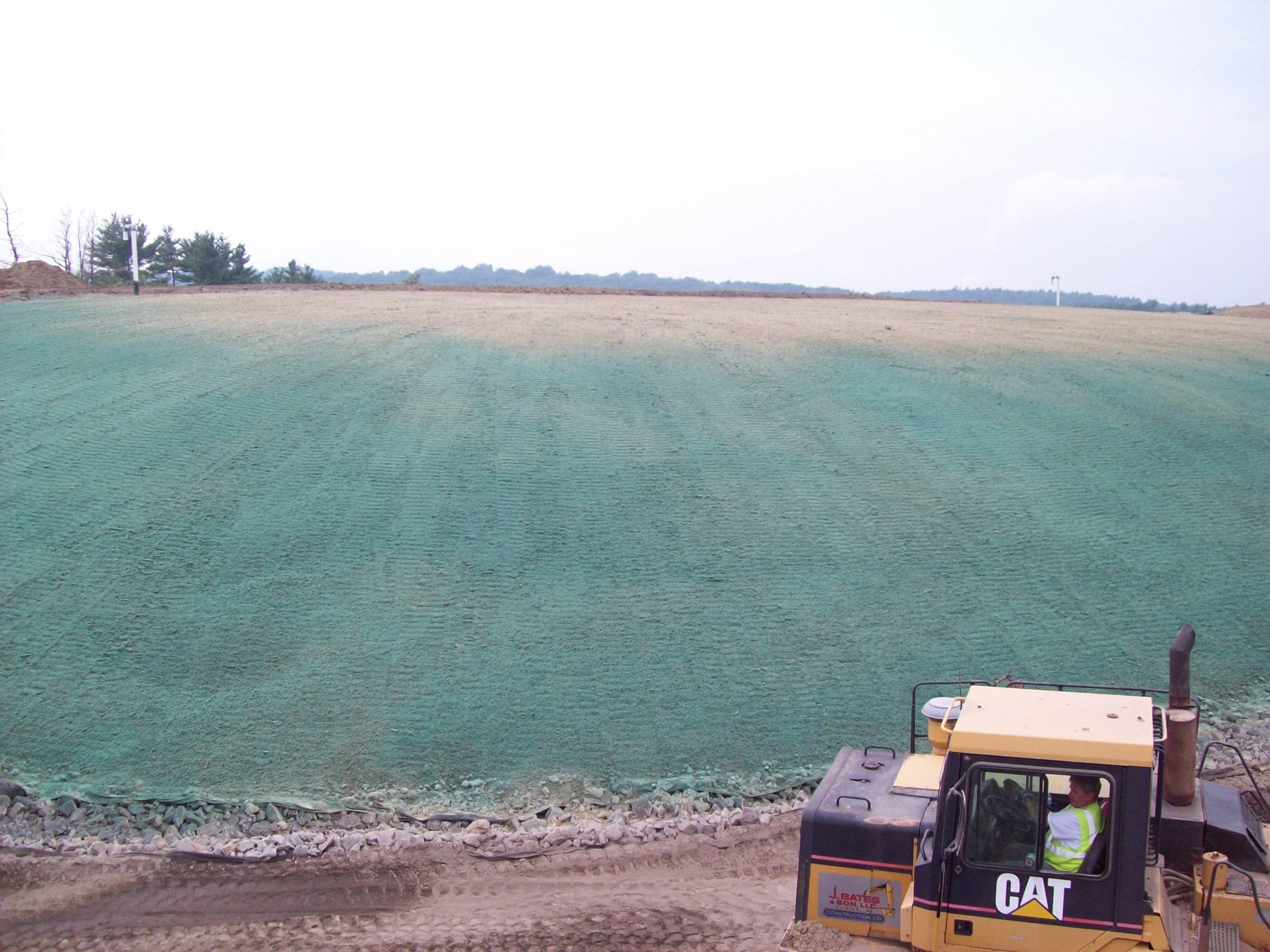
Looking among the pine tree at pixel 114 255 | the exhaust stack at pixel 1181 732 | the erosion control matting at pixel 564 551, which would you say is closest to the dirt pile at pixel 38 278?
the erosion control matting at pixel 564 551

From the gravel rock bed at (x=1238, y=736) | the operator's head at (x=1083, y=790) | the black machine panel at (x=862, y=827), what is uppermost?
the operator's head at (x=1083, y=790)

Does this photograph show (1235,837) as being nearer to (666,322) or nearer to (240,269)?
(666,322)

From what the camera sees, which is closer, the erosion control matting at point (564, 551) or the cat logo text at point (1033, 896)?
the cat logo text at point (1033, 896)

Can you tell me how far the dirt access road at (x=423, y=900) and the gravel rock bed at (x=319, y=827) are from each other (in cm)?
13

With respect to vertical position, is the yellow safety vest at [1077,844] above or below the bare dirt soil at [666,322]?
below

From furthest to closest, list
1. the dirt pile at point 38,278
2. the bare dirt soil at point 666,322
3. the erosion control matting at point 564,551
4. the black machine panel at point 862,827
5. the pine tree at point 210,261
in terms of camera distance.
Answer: the pine tree at point 210,261
the dirt pile at point 38,278
the bare dirt soil at point 666,322
the erosion control matting at point 564,551
the black machine panel at point 862,827

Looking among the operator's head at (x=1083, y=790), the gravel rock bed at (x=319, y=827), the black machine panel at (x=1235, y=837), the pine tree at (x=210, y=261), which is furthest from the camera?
the pine tree at (x=210, y=261)

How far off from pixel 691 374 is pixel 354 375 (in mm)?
6243

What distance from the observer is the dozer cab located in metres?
5.40

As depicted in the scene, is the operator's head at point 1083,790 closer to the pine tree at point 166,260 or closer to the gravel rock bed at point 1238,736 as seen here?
the gravel rock bed at point 1238,736

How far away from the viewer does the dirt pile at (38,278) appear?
101 feet

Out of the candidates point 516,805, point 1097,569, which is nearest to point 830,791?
point 516,805

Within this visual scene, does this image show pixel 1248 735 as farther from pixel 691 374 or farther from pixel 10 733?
pixel 10 733

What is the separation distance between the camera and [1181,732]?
5.75m
